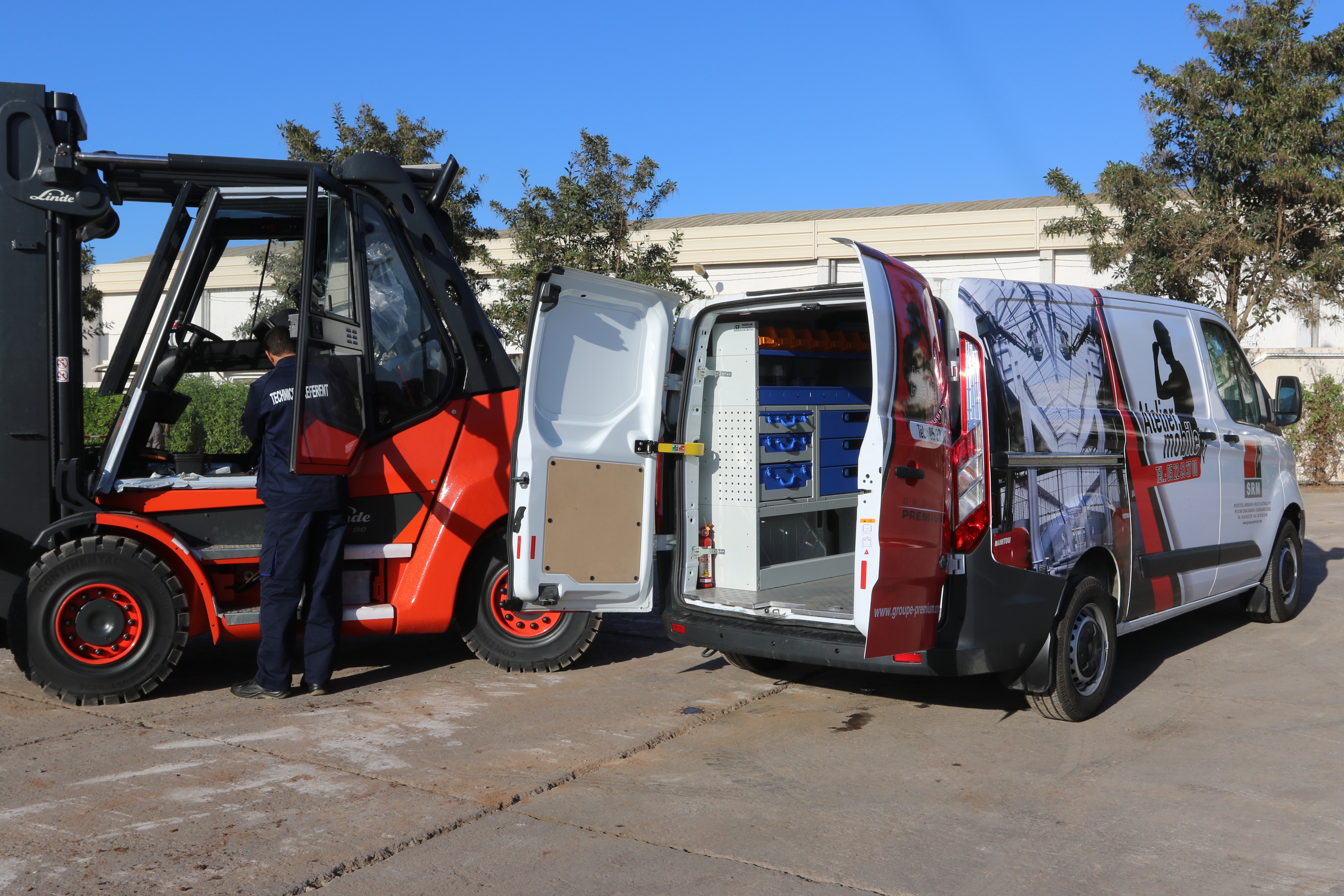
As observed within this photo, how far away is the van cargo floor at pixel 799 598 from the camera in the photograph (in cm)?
503

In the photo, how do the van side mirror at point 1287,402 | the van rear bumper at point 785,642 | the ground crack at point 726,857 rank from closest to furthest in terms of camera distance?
the ground crack at point 726,857 → the van rear bumper at point 785,642 → the van side mirror at point 1287,402

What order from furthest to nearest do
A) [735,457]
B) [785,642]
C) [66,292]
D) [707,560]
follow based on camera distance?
[735,457], [707,560], [66,292], [785,642]

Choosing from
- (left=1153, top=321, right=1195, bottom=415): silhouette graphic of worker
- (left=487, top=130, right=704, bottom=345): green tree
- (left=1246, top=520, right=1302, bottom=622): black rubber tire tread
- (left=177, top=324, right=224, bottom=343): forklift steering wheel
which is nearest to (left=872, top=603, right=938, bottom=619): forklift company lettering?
(left=1153, top=321, right=1195, bottom=415): silhouette graphic of worker

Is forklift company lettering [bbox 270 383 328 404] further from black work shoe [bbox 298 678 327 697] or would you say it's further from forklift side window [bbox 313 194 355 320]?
black work shoe [bbox 298 678 327 697]

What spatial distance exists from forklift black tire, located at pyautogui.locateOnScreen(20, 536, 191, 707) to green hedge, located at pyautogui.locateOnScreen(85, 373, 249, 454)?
8.36 feet

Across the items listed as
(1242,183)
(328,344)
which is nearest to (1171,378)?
(328,344)

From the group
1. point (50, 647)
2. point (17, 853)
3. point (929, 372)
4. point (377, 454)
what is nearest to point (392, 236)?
point (377, 454)

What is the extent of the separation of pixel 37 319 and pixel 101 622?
1.55 meters

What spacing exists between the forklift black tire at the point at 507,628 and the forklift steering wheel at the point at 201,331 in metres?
1.97

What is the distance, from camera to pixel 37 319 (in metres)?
5.52

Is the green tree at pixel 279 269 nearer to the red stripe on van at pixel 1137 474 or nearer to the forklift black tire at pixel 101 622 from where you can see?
the forklift black tire at pixel 101 622

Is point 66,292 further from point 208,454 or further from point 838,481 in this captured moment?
point 838,481

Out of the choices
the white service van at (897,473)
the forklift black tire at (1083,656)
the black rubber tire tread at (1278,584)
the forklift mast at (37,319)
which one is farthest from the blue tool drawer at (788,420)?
the forklift mast at (37,319)

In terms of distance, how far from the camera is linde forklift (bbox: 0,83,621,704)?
540 cm
